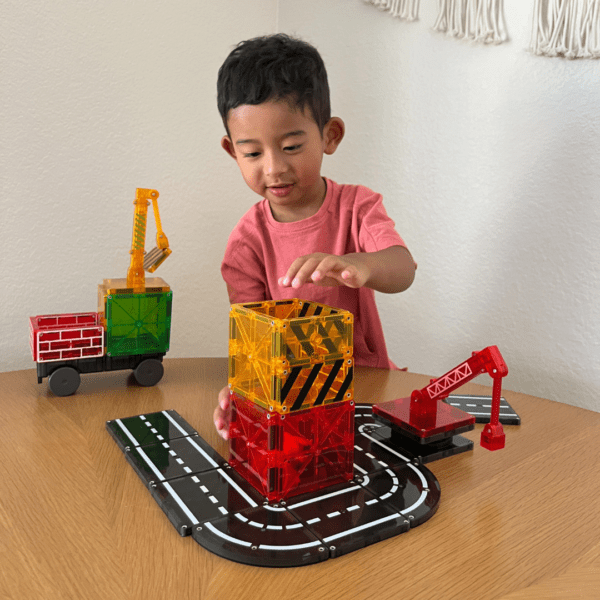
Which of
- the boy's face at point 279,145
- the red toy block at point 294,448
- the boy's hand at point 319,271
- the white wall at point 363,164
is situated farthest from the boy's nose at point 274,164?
the white wall at point 363,164

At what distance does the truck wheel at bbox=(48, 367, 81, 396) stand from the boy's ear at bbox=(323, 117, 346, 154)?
49 cm

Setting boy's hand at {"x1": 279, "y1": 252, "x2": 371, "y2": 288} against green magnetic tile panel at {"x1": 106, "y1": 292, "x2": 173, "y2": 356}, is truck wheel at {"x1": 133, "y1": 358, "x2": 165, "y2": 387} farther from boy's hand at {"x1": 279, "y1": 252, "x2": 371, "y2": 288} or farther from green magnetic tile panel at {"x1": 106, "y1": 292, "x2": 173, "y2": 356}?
boy's hand at {"x1": 279, "y1": 252, "x2": 371, "y2": 288}

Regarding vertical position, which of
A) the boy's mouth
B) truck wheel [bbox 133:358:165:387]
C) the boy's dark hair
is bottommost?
truck wheel [bbox 133:358:165:387]

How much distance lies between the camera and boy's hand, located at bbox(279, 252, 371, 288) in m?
0.53

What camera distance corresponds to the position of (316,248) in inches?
35.0

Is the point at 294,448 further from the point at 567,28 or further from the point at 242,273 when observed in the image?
the point at 567,28

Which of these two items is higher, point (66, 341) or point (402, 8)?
point (402, 8)

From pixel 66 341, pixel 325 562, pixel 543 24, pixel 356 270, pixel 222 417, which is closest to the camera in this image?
pixel 325 562

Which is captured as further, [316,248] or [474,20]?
[474,20]

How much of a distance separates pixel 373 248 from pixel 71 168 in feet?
2.12

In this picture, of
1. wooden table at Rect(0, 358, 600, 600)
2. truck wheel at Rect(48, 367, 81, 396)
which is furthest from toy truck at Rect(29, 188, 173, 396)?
wooden table at Rect(0, 358, 600, 600)

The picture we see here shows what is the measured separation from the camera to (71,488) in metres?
0.54

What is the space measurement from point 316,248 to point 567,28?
1.74ft

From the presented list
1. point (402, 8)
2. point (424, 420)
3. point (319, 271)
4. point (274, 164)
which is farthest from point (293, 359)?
point (402, 8)
